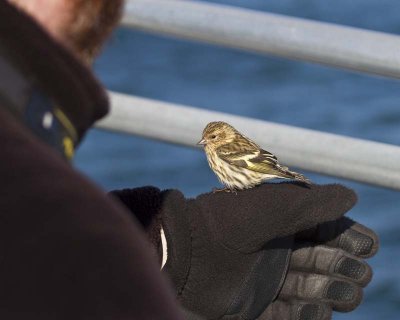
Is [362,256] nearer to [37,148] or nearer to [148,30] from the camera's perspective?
[148,30]

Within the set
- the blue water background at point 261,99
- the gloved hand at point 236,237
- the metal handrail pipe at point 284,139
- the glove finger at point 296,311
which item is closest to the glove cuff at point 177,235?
the gloved hand at point 236,237

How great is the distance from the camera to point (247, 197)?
9.22 ft

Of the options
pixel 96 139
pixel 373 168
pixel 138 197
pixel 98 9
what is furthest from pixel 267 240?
pixel 96 139

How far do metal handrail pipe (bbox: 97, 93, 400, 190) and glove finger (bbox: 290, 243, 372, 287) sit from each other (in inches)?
13.5

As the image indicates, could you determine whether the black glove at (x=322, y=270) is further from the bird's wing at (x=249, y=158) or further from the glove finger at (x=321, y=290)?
the bird's wing at (x=249, y=158)

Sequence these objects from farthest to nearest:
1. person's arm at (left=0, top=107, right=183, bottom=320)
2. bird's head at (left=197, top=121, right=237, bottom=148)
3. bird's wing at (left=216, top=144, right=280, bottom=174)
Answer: bird's wing at (left=216, top=144, right=280, bottom=174)
bird's head at (left=197, top=121, right=237, bottom=148)
person's arm at (left=0, top=107, right=183, bottom=320)

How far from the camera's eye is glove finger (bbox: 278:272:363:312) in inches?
113

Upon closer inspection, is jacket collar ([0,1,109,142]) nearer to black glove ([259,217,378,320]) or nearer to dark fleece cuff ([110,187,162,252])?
dark fleece cuff ([110,187,162,252])

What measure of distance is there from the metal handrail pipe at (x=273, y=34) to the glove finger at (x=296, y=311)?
64cm

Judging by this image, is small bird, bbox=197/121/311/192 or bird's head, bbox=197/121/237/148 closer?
bird's head, bbox=197/121/237/148

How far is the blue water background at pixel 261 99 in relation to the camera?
8352 mm

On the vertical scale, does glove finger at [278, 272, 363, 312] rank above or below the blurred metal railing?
below

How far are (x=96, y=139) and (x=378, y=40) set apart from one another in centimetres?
732

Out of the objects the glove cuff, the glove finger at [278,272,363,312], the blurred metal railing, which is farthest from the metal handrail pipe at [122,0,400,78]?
the glove cuff
